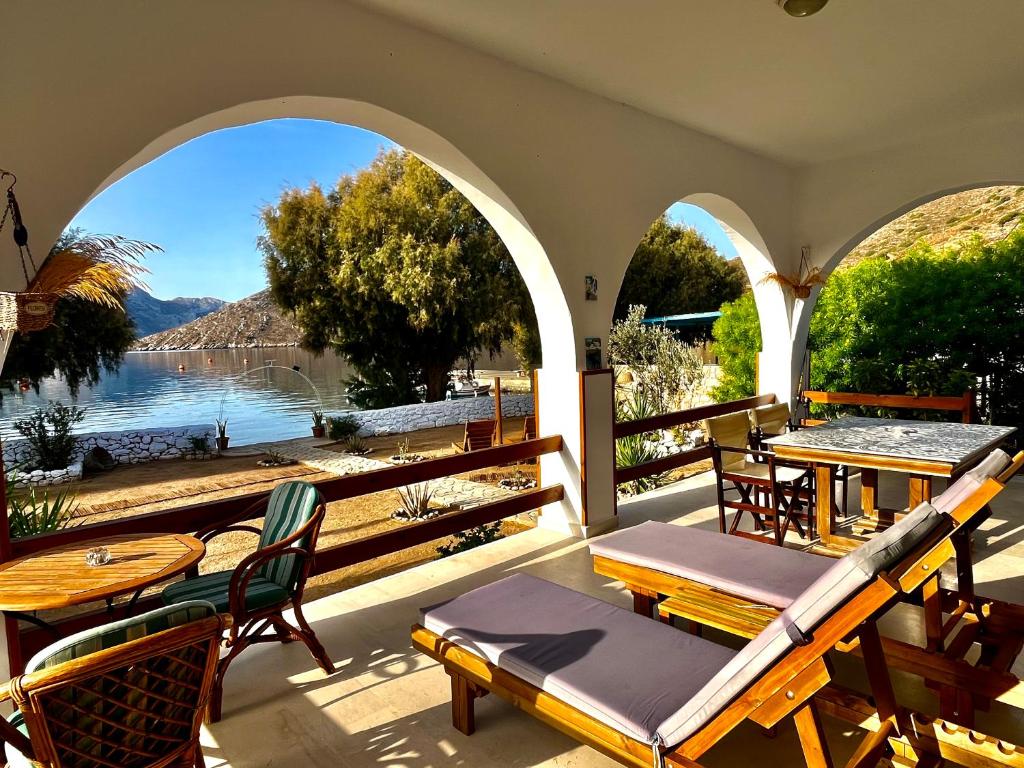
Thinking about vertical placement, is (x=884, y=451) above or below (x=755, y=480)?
above

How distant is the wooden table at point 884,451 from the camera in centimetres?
382

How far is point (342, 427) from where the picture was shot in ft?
48.1

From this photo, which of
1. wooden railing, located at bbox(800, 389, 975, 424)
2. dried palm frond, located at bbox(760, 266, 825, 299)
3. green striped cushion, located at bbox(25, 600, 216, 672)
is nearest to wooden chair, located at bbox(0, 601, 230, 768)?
green striped cushion, located at bbox(25, 600, 216, 672)

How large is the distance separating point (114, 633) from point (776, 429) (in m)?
5.64

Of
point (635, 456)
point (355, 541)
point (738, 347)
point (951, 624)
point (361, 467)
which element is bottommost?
point (361, 467)

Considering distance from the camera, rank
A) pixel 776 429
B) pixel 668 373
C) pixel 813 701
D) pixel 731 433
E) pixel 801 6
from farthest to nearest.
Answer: pixel 668 373 < pixel 776 429 < pixel 731 433 < pixel 801 6 < pixel 813 701

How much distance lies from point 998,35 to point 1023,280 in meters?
3.52

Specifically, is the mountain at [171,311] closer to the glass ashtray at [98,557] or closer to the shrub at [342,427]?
the shrub at [342,427]

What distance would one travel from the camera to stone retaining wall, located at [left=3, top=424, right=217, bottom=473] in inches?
583

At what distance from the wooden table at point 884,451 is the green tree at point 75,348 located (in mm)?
12343

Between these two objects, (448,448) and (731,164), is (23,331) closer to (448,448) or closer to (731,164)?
(731,164)

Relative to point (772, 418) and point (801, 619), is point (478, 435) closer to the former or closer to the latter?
point (772, 418)

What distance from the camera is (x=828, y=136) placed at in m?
6.14

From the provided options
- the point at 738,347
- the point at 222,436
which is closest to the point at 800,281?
the point at 738,347
